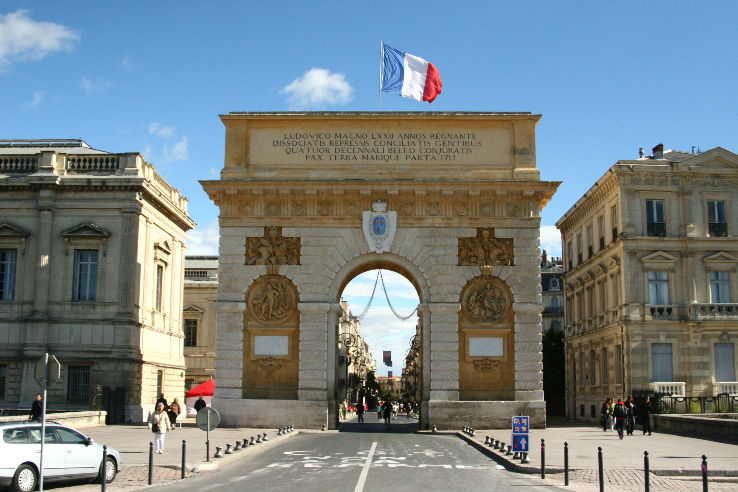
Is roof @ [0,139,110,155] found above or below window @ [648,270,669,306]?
above

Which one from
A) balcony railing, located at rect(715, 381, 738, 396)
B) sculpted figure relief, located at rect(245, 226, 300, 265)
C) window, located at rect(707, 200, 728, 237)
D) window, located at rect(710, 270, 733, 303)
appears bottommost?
balcony railing, located at rect(715, 381, 738, 396)

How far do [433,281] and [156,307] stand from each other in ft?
54.9

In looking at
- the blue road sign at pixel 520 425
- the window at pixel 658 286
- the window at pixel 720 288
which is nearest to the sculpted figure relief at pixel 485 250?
the window at pixel 658 286

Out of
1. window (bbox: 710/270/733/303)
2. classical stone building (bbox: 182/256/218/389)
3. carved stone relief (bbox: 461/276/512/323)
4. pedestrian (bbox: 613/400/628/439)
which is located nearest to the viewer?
pedestrian (bbox: 613/400/628/439)

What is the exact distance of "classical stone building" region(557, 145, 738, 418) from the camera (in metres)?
42.2

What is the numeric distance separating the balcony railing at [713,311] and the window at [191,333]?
35.7 meters

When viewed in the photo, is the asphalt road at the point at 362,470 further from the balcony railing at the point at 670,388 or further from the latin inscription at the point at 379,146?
the balcony railing at the point at 670,388

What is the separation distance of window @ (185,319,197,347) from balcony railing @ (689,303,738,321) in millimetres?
35741

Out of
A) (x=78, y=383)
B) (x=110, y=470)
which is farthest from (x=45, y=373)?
(x=78, y=383)

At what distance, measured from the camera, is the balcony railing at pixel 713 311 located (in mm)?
42312

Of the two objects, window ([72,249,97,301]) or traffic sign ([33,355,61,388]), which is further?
window ([72,249,97,301])

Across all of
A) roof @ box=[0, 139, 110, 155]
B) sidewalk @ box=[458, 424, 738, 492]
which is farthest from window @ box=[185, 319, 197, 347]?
sidewalk @ box=[458, 424, 738, 492]

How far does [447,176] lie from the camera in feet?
119

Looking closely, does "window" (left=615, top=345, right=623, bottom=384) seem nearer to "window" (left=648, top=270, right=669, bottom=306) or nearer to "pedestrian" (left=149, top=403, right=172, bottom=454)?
"window" (left=648, top=270, right=669, bottom=306)
